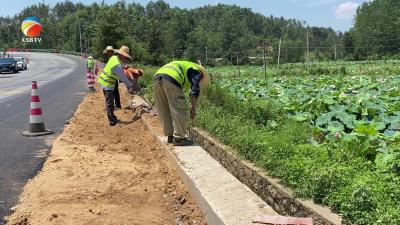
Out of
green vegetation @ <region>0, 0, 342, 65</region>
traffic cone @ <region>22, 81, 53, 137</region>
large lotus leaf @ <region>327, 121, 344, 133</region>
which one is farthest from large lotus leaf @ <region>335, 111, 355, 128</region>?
green vegetation @ <region>0, 0, 342, 65</region>

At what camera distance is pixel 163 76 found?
7125 mm

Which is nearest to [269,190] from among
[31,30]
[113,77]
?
[113,77]

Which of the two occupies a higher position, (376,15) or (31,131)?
(376,15)

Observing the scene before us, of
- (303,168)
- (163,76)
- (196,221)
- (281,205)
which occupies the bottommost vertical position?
(196,221)

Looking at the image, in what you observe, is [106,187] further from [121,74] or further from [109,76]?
[109,76]

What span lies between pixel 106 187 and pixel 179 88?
1910 mm

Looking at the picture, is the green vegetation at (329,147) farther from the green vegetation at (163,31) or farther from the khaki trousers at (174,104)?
the green vegetation at (163,31)

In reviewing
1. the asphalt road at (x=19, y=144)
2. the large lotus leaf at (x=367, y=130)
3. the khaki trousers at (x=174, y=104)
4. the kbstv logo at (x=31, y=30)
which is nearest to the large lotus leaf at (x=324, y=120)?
the large lotus leaf at (x=367, y=130)

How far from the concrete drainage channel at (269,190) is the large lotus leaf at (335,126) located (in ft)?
4.65

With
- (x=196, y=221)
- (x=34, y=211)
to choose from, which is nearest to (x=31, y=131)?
(x=34, y=211)

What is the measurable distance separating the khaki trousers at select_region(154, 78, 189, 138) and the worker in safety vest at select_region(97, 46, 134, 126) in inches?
132

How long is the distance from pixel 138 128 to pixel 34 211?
515cm

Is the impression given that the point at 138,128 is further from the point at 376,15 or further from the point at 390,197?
the point at 376,15

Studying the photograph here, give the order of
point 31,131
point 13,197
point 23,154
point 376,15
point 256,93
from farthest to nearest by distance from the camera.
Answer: point 376,15
point 256,93
point 31,131
point 23,154
point 13,197
